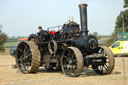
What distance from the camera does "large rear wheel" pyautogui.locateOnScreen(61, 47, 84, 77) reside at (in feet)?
27.2

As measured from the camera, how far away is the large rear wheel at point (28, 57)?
987 cm

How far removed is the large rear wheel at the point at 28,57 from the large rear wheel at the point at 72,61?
1.17m

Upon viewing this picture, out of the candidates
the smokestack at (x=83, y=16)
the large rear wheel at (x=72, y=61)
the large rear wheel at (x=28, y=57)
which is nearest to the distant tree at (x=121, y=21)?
the large rear wheel at (x=28, y=57)

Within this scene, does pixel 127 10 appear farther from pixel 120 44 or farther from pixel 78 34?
pixel 78 34

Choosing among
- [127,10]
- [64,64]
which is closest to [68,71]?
[64,64]

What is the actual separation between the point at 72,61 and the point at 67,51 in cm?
72

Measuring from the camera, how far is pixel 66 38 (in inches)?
389

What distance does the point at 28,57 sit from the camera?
411 inches

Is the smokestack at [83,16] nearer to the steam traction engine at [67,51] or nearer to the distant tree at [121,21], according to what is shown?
the steam traction engine at [67,51]

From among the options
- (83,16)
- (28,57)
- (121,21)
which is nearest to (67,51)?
(83,16)

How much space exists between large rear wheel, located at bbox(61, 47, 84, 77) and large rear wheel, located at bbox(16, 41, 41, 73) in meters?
1.17

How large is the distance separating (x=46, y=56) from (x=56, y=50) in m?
0.96

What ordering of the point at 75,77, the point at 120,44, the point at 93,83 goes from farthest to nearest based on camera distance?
the point at 120,44, the point at 75,77, the point at 93,83

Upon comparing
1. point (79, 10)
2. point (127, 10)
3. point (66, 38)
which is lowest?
point (66, 38)
